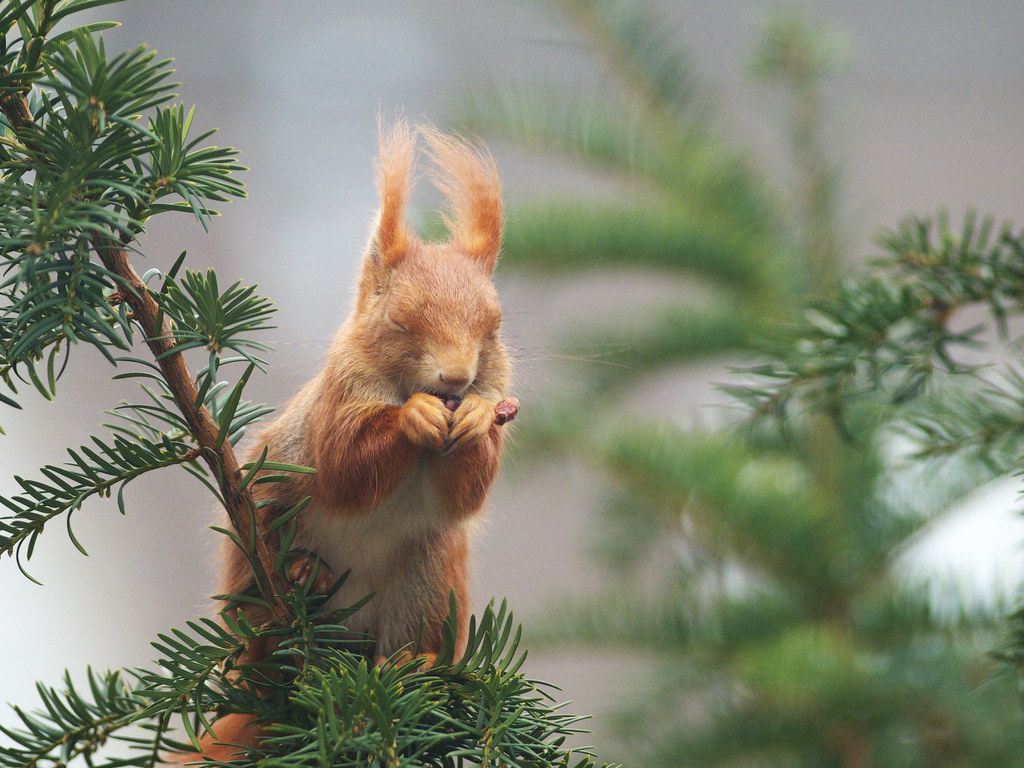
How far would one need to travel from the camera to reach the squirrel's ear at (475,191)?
43 cm

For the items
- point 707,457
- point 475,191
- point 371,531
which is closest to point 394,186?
point 475,191

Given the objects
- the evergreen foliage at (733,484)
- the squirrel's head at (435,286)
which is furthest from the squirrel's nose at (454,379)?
the evergreen foliage at (733,484)

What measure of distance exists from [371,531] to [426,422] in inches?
3.2

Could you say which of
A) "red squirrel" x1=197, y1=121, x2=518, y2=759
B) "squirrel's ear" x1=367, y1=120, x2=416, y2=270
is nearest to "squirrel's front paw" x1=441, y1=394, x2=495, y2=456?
"red squirrel" x1=197, y1=121, x2=518, y2=759

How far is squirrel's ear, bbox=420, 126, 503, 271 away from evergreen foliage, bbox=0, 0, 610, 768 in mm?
165

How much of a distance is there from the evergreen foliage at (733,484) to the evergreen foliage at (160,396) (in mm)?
401

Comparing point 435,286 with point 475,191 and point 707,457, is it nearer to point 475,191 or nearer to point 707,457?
point 475,191

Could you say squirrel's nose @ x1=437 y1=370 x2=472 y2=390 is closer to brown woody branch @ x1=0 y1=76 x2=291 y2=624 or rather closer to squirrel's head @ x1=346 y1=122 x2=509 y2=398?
squirrel's head @ x1=346 y1=122 x2=509 y2=398

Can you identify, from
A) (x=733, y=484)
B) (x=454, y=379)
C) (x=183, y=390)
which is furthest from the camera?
(x=733, y=484)

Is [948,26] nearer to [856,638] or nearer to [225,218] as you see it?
[225,218]

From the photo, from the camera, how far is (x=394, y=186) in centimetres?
43

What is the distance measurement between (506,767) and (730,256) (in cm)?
58

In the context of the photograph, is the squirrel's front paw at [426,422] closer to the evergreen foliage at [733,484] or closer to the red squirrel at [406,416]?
the red squirrel at [406,416]

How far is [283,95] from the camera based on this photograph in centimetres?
192
